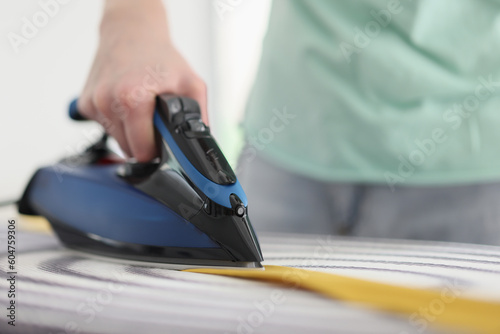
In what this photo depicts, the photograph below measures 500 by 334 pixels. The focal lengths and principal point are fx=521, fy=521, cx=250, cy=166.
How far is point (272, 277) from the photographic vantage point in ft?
1.49

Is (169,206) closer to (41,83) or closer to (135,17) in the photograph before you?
(135,17)

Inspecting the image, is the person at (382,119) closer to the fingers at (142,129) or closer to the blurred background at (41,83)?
the fingers at (142,129)

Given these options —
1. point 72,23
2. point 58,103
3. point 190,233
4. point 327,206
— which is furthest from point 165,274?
point 72,23

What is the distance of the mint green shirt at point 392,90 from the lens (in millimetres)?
808

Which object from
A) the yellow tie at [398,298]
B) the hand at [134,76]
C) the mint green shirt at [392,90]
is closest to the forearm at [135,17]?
the hand at [134,76]

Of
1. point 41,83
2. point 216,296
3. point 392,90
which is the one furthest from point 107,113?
point 41,83

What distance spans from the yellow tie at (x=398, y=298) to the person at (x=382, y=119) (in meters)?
0.42

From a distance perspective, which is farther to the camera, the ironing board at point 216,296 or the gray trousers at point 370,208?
the gray trousers at point 370,208

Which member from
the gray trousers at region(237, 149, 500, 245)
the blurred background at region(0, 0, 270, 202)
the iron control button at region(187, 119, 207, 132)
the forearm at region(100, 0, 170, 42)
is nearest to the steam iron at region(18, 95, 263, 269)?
the iron control button at region(187, 119, 207, 132)

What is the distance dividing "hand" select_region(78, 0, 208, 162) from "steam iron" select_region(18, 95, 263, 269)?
0.07ft

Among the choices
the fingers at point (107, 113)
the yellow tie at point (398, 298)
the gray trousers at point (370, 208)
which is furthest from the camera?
the gray trousers at point (370, 208)

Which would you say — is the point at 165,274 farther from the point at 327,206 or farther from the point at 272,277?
the point at 327,206

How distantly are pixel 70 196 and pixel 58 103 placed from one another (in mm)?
1472

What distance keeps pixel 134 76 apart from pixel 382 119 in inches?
16.1
